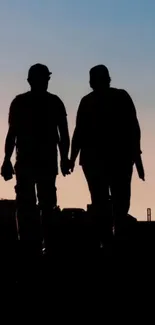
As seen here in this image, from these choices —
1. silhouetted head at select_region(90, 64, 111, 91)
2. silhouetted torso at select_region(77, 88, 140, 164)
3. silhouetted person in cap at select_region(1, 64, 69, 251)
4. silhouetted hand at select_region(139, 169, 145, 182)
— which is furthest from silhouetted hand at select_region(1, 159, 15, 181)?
silhouetted hand at select_region(139, 169, 145, 182)

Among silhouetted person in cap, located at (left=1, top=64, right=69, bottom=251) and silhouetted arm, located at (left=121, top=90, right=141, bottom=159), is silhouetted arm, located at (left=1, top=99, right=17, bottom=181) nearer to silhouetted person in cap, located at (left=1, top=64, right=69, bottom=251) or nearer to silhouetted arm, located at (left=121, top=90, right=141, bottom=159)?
silhouetted person in cap, located at (left=1, top=64, right=69, bottom=251)

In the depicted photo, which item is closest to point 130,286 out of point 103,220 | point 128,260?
point 128,260

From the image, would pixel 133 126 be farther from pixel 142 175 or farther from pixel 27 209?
pixel 27 209

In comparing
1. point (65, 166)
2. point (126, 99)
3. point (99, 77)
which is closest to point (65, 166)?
point (65, 166)

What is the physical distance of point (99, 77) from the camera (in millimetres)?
11789

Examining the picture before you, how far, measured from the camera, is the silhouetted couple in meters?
12.0

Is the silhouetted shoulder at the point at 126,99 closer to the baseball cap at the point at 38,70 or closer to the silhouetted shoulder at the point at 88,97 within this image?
the silhouetted shoulder at the point at 88,97

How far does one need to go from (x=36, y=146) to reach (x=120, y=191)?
1.29 metres

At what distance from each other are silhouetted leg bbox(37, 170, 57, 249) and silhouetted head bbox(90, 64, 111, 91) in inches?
52.6

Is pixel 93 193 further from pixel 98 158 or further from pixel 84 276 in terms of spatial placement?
pixel 84 276

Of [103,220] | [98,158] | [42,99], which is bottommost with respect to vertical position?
[103,220]

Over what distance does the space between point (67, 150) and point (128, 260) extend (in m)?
2.61

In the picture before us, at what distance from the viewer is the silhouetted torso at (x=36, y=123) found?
12.1m

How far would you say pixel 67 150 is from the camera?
1234 cm
